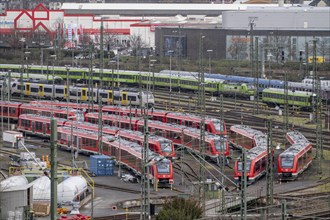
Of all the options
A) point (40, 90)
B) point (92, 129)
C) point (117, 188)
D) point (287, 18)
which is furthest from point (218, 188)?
point (287, 18)

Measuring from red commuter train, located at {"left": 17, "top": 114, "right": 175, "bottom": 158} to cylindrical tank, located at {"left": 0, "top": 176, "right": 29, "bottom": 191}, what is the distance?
4.19 m

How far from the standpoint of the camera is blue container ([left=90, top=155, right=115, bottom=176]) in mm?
30109

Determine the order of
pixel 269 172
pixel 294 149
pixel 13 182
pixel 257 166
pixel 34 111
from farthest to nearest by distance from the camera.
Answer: pixel 34 111, pixel 294 149, pixel 257 166, pixel 269 172, pixel 13 182

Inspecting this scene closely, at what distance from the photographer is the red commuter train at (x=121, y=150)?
28031mm

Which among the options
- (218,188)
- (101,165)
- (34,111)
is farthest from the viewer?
(34,111)

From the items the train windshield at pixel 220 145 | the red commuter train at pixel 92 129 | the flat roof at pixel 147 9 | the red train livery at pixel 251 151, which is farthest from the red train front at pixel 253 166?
the flat roof at pixel 147 9

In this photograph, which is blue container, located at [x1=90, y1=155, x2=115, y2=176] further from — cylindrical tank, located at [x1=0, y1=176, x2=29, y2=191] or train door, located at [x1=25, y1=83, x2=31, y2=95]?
train door, located at [x1=25, y1=83, x2=31, y2=95]

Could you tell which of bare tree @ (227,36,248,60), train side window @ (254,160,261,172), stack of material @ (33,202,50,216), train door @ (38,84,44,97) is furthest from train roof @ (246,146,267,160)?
bare tree @ (227,36,248,60)

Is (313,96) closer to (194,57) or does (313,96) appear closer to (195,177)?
(195,177)

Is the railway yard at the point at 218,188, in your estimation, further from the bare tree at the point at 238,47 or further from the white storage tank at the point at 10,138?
the bare tree at the point at 238,47

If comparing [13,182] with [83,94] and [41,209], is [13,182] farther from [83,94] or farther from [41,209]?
[83,94]

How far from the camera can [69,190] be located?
25.8m

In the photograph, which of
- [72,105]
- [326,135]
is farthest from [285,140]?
[72,105]

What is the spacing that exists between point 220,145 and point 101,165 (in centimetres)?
310
